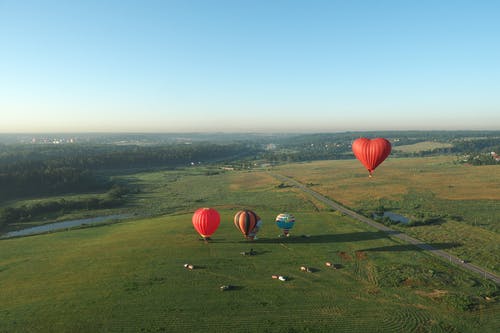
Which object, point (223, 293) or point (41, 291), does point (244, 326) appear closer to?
point (223, 293)

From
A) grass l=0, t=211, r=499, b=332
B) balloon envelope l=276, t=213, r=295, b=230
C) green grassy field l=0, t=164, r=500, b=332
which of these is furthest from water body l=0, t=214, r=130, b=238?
balloon envelope l=276, t=213, r=295, b=230

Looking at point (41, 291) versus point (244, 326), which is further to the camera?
point (41, 291)

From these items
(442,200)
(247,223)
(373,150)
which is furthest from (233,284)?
(442,200)

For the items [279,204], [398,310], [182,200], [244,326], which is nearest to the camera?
[244,326]

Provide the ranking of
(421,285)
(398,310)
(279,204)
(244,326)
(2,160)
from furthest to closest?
(2,160), (279,204), (421,285), (398,310), (244,326)

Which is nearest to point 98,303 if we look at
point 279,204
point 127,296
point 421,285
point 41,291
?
point 127,296

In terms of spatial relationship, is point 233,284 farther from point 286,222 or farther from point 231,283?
point 286,222

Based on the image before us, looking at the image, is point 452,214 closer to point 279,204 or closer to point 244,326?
point 279,204
